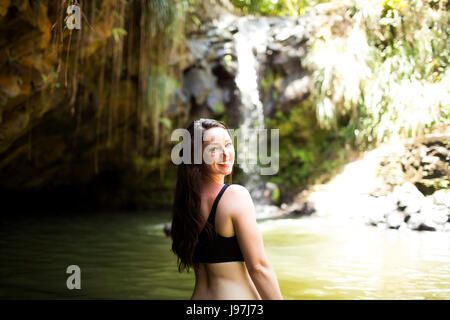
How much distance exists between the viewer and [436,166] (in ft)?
33.1

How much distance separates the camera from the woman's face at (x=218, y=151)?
1.88 m

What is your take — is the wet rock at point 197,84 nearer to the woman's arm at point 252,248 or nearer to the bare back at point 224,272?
the bare back at point 224,272

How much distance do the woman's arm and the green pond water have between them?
2.65 metres

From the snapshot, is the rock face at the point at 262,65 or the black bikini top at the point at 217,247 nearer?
the black bikini top at the point at 217,247

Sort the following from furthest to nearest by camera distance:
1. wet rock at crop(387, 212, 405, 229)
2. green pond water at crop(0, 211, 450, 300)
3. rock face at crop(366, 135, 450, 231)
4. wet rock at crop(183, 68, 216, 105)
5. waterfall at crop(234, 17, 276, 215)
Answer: waterfall at crop(234, 17, 276, 215) → wet rock at crop(183, 68, 216, 105) → wet rock at crop(387, 212, 405, 229) → rock face at crop(366, 135, 450, 231) → green pond water at crop(0, 211, 450, 300)

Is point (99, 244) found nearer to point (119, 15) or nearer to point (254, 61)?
point (119, 15)

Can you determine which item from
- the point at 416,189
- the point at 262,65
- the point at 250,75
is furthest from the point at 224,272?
the point at 262,65

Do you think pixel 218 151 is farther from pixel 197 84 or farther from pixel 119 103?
pixel 197 84

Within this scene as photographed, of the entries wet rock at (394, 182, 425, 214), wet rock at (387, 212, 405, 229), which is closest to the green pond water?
wet rock at (387, 212, 405, 229)

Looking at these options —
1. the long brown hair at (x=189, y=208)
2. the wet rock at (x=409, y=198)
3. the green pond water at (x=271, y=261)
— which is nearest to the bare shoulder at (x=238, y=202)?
the long brown hair at (x=189, y=208)

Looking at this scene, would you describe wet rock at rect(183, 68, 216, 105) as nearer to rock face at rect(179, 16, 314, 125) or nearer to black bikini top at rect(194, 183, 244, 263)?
rock face at rect(179, 16, 314, 125)

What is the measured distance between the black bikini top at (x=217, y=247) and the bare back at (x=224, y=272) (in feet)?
0.06

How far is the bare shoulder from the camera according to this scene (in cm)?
173
